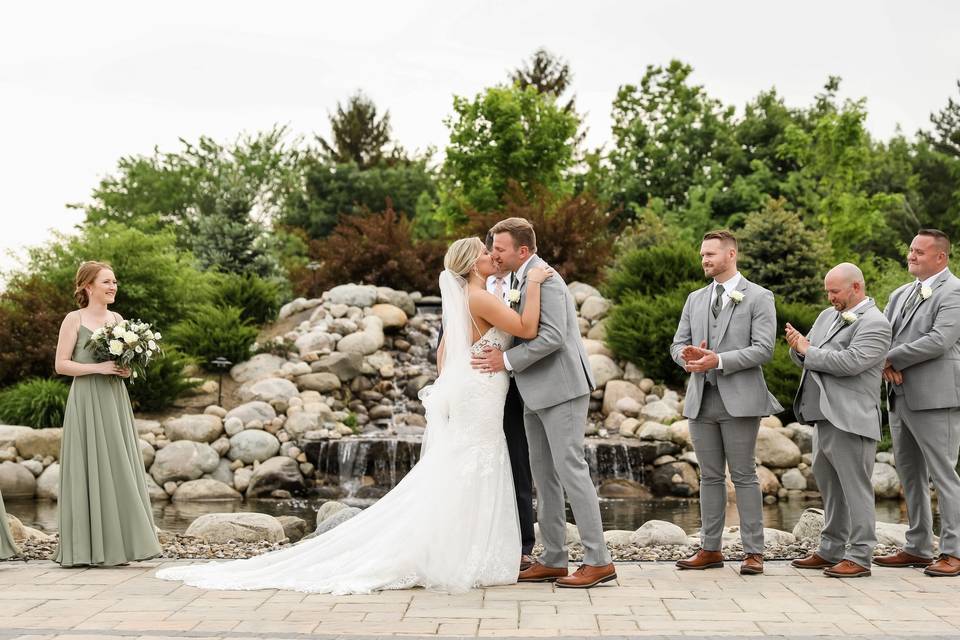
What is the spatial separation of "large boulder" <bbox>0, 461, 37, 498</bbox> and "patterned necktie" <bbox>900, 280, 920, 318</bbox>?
10.7 m

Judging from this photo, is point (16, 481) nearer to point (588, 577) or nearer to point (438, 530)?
point (438, 530)

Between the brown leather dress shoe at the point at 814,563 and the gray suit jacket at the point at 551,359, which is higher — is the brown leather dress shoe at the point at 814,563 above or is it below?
below

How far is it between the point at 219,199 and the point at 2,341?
9.16 meters

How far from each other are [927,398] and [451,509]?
3.02 metres

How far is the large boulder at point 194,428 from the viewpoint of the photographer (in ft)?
45.1

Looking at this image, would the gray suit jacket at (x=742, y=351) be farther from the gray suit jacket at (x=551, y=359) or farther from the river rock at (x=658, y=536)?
the river rock at (x=658, y=536)

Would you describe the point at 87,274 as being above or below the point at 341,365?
above

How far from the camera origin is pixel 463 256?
602cm

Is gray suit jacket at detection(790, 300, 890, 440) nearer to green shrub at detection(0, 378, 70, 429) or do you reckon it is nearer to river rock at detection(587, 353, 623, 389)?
river rock at detection(587, 353, 623, 389)

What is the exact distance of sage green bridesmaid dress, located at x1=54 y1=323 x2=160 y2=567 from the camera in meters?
6.31

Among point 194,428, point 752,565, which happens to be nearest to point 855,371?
point 752,565

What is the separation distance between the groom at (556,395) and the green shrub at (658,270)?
12285 mm

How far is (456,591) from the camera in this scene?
5.48m

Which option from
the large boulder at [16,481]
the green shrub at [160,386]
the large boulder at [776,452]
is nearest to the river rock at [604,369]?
the large boulder at [776,452]
